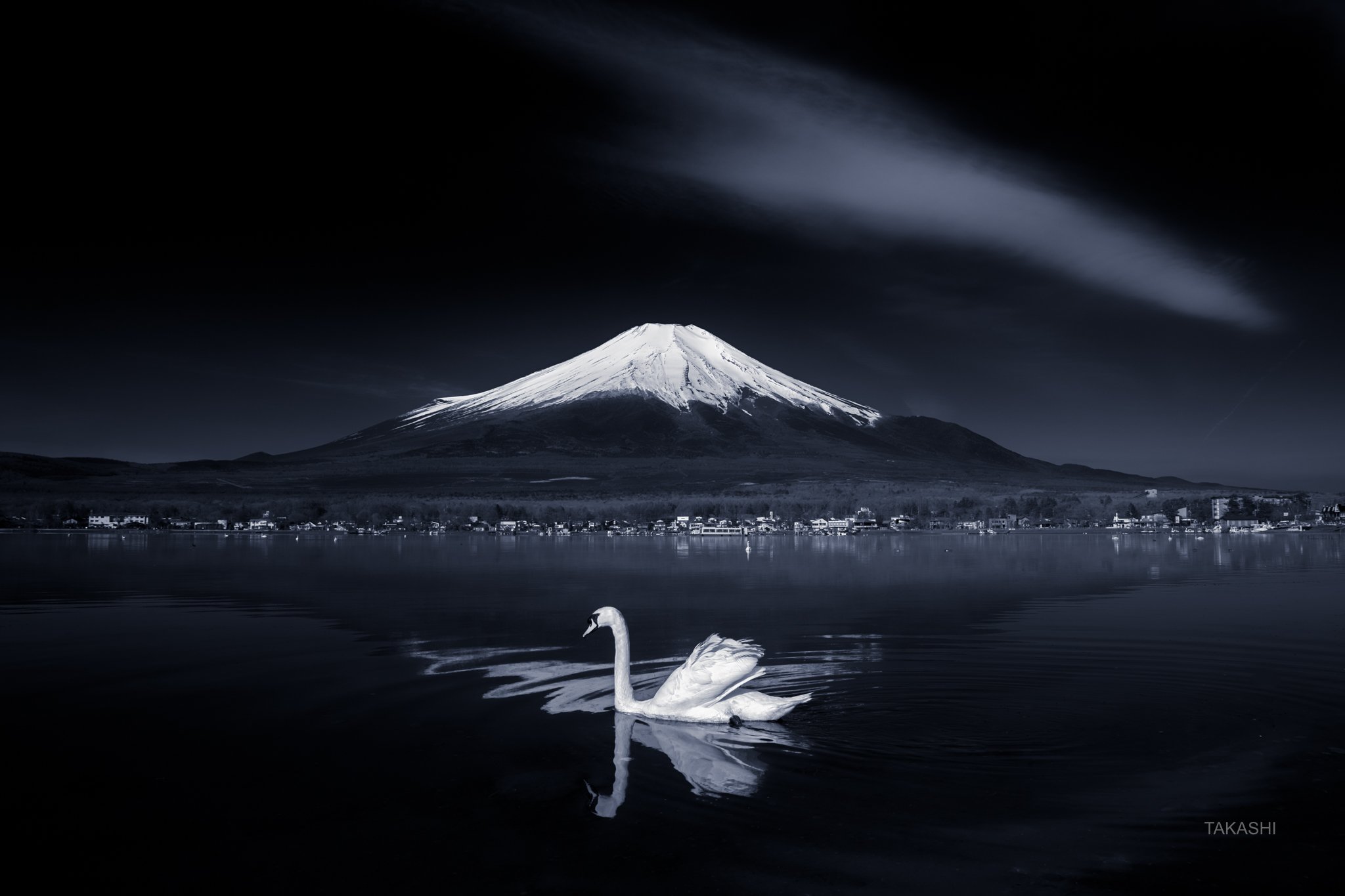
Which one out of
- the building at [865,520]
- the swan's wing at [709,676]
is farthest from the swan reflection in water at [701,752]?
the building at [865,520]

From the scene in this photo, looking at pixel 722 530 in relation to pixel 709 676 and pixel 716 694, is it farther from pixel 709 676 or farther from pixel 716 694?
pixel 709 676

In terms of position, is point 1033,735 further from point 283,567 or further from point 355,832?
point 283,567

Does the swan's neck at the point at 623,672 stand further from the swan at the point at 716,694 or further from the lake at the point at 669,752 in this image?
the lake at the point at 669,752

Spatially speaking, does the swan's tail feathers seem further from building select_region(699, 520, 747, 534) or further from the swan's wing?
building select_region(699, 520, 747, 534)

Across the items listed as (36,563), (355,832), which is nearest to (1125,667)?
(355,832)

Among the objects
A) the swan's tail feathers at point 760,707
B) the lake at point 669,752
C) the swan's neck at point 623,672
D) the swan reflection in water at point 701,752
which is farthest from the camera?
the swan's neck at point 623,672

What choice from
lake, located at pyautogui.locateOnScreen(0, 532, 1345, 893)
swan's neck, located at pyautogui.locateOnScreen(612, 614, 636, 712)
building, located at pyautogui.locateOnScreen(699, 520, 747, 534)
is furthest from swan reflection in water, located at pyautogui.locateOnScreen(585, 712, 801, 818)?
building, located at pyautogui.locateOnScreen(699, 520, 747, 534)

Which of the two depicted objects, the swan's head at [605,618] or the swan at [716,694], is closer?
the swan at [716,694]
